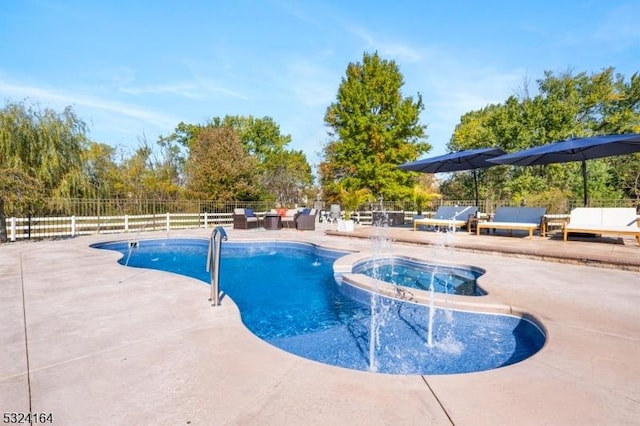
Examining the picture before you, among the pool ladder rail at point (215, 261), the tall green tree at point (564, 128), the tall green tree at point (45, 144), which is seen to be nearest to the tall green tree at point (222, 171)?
the tall green tree at point (45, 144)

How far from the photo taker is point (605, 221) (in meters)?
7.89

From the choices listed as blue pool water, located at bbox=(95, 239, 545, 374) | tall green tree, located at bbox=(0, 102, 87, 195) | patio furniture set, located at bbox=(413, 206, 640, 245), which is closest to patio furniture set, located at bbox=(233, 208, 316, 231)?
patio furniture set, located at bbox=(413, 206, 640, 245)

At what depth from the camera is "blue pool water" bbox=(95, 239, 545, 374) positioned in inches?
114

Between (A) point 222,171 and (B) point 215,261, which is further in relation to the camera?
(A) point 222,171

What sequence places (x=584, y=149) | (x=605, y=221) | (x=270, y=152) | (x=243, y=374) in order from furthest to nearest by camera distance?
(x=270, y=152), (x=584, y=149), (x=605, y=221), (x=243, y=374)

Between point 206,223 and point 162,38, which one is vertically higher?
point 162,38

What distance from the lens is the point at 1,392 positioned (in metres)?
1.88

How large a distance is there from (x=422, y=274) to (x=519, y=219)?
4858mm

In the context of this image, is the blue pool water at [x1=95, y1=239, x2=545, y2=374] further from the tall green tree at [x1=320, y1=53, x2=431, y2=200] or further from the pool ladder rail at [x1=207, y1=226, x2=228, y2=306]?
the tall green tree at [x1=320, y1=53, x2=431, y2=200]

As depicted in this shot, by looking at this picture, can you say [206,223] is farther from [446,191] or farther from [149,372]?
[446,191]

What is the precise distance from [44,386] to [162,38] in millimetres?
13455

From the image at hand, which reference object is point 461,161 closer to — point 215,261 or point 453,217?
point 453,217

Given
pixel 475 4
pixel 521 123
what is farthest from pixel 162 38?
pixel 521 123

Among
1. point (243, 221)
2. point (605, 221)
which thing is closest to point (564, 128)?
point (605, 221)
